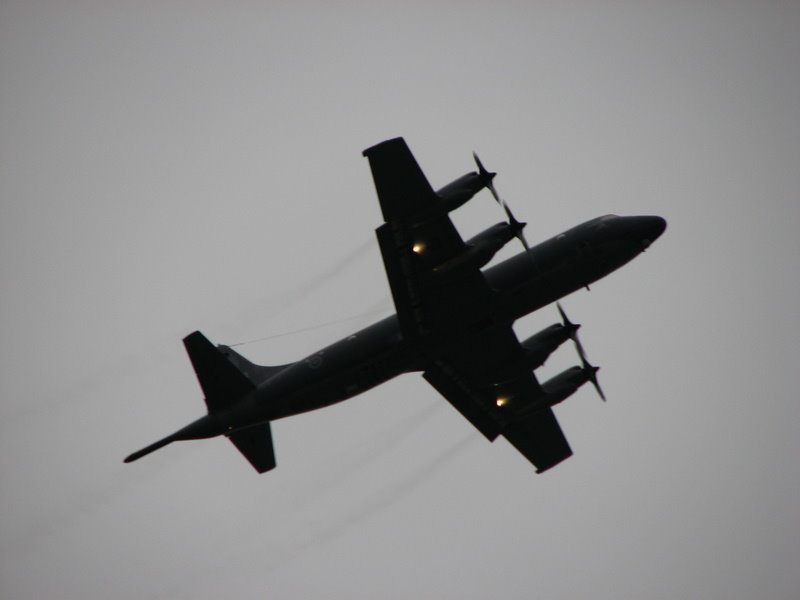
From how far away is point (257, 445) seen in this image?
38.2 m

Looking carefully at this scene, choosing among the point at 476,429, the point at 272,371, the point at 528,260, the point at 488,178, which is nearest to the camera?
the point at 488,178

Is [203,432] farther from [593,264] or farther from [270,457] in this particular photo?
[593,264]

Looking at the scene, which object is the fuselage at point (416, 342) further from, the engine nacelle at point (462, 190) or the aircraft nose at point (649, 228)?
the engine nacelle at point (462, 190)

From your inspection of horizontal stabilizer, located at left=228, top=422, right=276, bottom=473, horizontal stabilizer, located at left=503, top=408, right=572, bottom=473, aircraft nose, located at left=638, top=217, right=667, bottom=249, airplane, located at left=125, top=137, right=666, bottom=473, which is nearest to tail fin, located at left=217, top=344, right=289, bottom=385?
airplane, located at left=125, top=137, right=666, bottom=473

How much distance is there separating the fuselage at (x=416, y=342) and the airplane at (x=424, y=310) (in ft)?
0.13

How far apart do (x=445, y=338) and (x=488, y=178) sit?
7.08 m

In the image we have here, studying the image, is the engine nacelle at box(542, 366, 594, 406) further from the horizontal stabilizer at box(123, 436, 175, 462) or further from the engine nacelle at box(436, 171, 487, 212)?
the horizontal stabilizer at box(123, 436, 175, 462)

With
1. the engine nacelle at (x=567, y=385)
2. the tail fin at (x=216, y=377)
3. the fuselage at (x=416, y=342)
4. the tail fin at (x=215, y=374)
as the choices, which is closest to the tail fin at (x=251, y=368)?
the tail fin at (x=216, y=377)

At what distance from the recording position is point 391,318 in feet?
122

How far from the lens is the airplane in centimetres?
3481

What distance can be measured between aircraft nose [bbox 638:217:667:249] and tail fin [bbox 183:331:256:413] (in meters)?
17.0

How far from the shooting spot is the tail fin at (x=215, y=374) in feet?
121

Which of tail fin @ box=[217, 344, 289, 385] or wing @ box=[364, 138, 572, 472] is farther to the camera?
tail fin @ box=[217, 344, 289, 385]

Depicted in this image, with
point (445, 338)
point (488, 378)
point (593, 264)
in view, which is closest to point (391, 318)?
point (445, 338)
